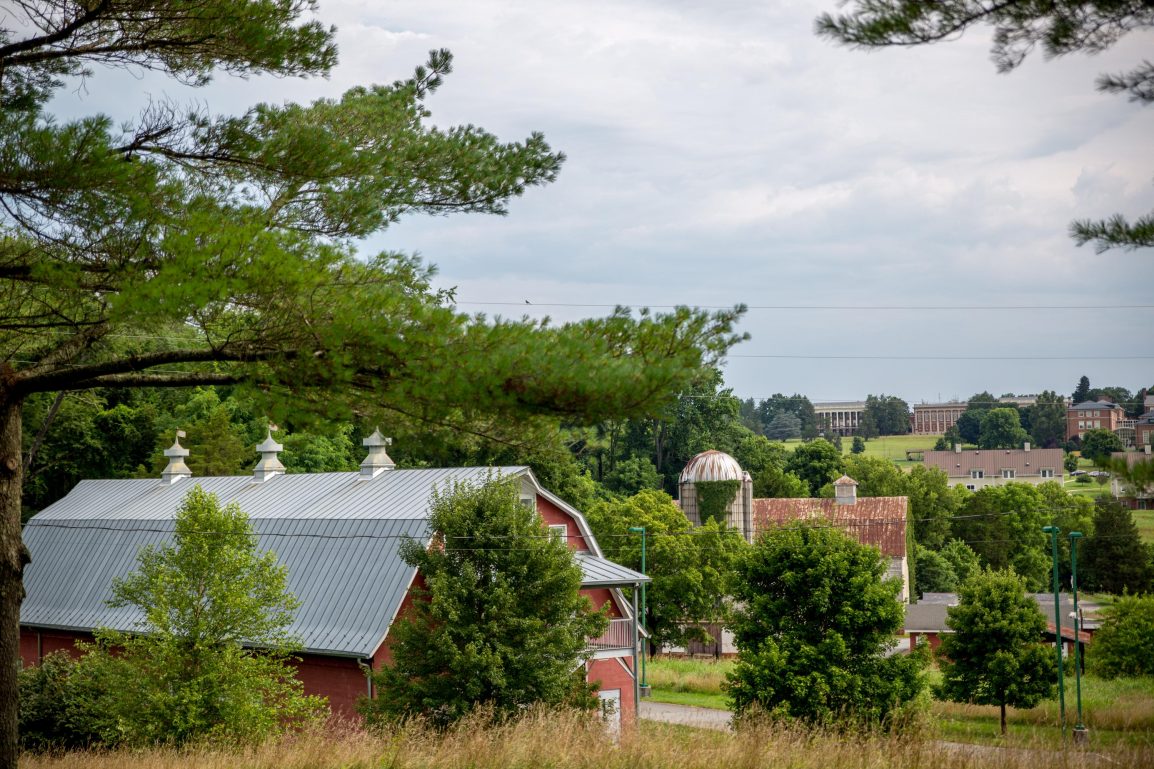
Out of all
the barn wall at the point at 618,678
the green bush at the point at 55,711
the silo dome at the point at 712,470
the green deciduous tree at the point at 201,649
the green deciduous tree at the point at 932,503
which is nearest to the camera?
the green deciduous tree at the point at 201,649

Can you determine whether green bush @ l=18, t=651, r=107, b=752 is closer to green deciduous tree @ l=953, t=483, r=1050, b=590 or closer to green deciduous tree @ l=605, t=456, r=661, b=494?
green deciduous tree @ l=605, t=456, r=661, b=494

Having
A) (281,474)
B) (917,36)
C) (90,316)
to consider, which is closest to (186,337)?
(90,316)

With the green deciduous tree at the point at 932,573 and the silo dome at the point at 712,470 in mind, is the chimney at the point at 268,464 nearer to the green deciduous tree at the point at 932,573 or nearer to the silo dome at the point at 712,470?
the silo dome at the point at 712,470

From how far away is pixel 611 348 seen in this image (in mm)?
8062

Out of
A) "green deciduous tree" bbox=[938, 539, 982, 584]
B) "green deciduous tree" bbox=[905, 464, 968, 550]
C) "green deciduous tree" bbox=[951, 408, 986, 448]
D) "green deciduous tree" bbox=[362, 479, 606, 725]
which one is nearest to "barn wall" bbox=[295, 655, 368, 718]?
"green deciduous tree" bbox=[362, 479, 606, 725]

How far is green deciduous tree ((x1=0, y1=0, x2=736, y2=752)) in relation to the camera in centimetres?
776

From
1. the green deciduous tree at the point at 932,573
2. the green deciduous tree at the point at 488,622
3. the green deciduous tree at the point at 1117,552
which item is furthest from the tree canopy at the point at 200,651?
the green deciduous tree at the point at 932,573

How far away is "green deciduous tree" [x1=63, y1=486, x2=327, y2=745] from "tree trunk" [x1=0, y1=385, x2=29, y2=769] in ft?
18.2

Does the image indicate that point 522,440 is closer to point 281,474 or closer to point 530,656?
point 530,656

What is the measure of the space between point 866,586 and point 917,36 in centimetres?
2004

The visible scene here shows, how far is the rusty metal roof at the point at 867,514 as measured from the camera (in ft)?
192

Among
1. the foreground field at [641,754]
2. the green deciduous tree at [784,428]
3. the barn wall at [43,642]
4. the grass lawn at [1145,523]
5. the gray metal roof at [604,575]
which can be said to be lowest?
the barn wall at [43,642]

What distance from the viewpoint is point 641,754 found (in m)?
8.45

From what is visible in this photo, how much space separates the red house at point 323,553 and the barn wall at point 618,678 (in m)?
0.03
